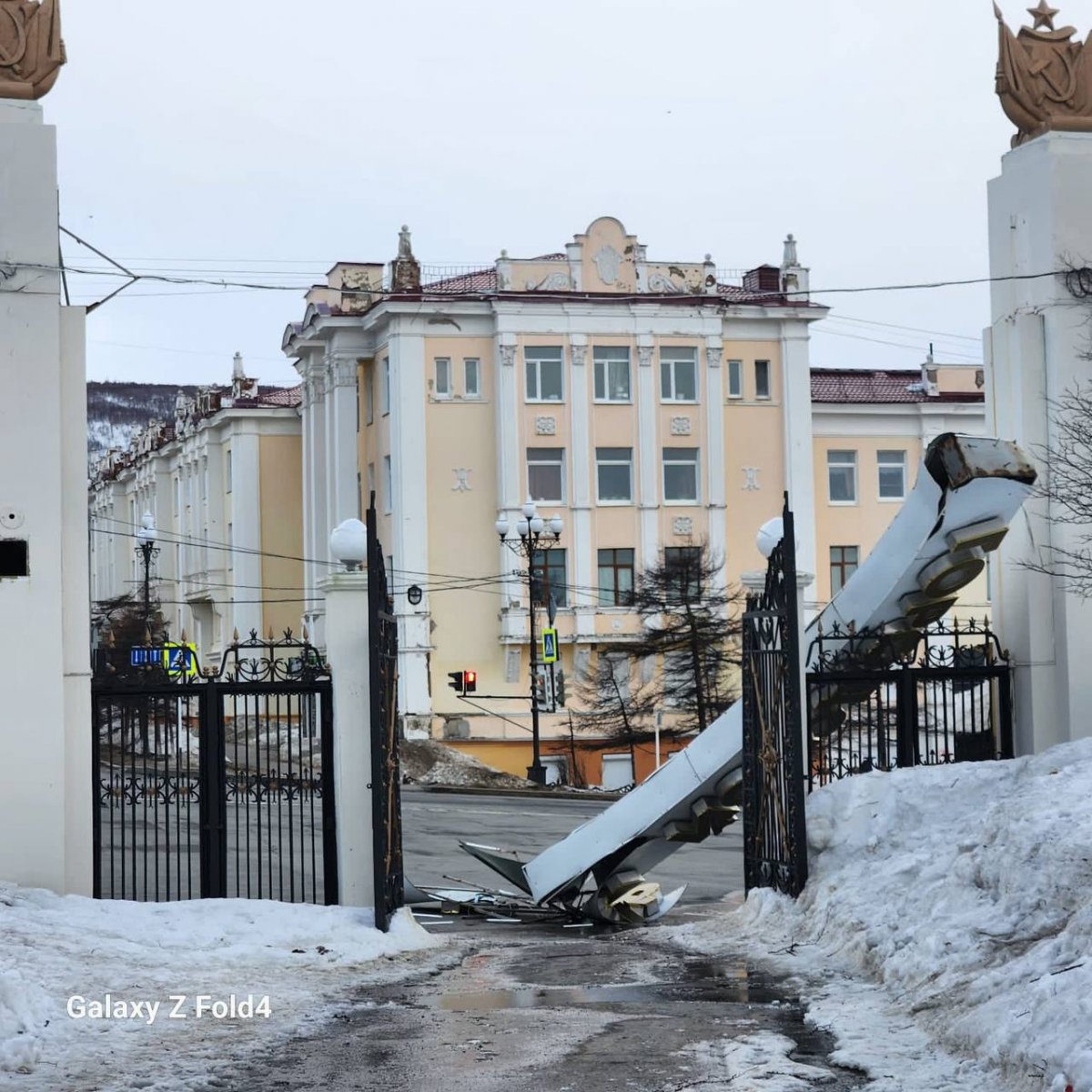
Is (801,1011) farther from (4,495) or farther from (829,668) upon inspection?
(4,495)

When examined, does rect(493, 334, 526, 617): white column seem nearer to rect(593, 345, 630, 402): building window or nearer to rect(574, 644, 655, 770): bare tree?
rect(593, 345, 630, 402): building window

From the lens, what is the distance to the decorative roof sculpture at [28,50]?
14.0 m

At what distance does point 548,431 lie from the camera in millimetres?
Result: 52625

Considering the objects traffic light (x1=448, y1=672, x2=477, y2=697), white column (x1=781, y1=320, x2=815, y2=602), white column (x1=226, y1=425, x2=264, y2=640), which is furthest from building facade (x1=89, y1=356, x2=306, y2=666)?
traffic light (x1=448, y1=672, x2=477, y2=697)

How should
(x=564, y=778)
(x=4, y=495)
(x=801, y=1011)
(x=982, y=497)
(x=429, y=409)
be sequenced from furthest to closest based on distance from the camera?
(x=429, y=409), (x=564, y=778), (x=982, y=497), (x=4, y=495), (x=801, y=1011)

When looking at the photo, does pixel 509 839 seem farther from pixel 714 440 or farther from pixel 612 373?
pixel 714 440

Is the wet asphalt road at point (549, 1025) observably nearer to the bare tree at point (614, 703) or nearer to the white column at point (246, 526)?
the bare tree at point (614, 703)

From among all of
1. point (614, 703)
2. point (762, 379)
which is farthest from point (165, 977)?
point (762, 379)

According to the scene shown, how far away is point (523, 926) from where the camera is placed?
54.2ft

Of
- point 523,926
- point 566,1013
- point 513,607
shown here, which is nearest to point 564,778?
point 513,607

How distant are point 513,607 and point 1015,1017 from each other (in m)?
43.9

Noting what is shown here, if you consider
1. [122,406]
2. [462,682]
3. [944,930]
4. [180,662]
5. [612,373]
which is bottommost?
[944,930]

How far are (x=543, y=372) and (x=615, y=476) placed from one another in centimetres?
374

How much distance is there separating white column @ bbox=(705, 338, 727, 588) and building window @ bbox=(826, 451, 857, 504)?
6766 millimetres
